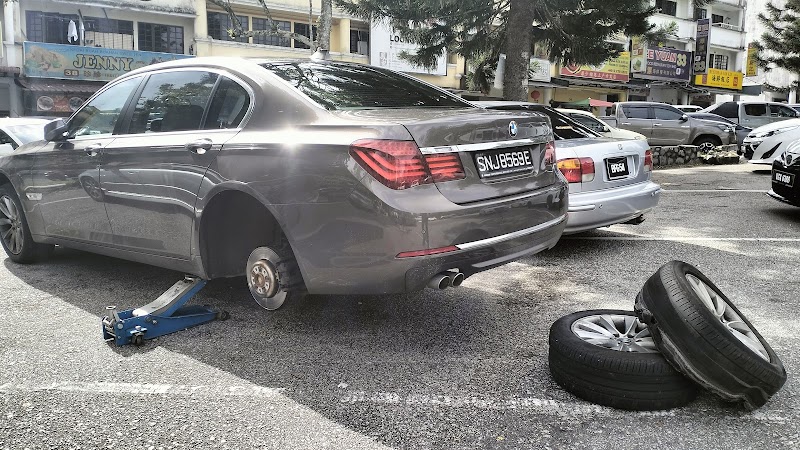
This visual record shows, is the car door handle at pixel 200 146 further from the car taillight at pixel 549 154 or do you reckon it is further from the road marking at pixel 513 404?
the car taillight at pixel 549 154

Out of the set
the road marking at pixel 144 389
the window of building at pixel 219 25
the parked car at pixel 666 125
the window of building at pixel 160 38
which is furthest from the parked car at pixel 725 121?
the road marking at pixel 144 389

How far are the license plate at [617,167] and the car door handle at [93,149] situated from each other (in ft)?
13.0

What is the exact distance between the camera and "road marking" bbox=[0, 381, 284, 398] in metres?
3.01

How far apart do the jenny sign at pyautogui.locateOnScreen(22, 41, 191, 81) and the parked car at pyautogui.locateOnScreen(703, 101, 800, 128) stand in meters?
19.5

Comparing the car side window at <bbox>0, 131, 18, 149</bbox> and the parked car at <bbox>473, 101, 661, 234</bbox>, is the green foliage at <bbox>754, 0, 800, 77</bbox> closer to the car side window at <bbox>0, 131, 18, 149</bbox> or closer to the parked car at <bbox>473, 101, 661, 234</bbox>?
the parked car at <bbox>473, 101, 661, 234</bbox>

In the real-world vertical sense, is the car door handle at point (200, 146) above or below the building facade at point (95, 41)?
below

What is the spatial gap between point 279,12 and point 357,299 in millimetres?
26131

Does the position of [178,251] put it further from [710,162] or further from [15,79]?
[15,79]

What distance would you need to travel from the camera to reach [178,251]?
12.6ft

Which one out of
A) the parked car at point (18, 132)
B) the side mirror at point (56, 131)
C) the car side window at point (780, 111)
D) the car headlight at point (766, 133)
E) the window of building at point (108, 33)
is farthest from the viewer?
the window of building at point (108, 33)

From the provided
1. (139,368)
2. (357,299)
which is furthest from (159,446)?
(357,299)

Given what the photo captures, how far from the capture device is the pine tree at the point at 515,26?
44.1ft

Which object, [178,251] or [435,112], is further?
[178,251]

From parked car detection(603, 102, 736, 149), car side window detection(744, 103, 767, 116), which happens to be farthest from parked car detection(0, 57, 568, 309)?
car side window detection(744, 103, 767, 116)
